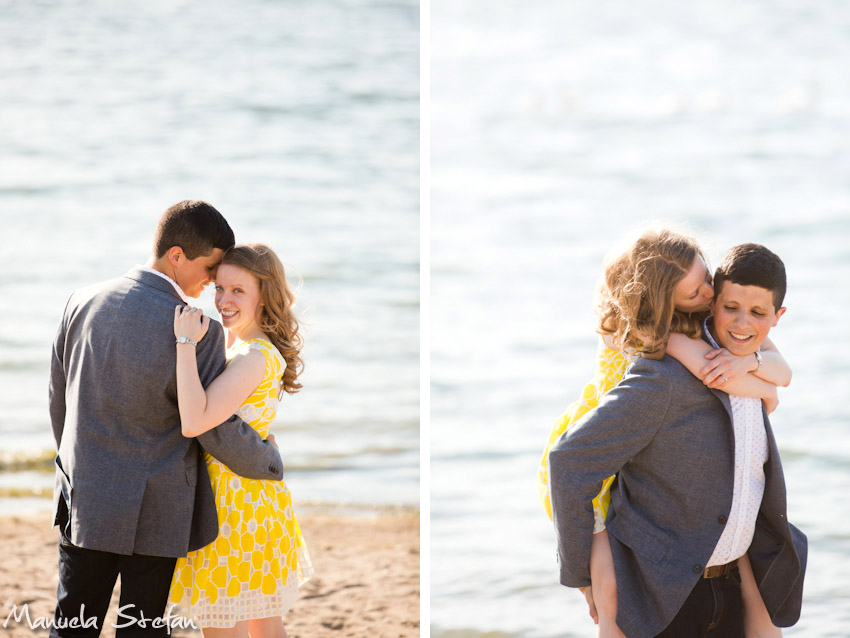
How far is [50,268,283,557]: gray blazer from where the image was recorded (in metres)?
2.71

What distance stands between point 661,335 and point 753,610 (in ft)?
2.56

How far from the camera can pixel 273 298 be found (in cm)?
297

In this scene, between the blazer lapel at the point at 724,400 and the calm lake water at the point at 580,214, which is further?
the calm lake water at the point at 580,214

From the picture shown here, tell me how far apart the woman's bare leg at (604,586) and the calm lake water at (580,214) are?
0.87m

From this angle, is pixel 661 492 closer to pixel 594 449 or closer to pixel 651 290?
pixel 594 449

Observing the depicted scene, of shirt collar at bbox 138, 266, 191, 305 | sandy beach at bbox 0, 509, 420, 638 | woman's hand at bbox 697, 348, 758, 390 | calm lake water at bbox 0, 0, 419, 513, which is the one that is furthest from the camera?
calm lake water at bbox 0, 0, 419, 513

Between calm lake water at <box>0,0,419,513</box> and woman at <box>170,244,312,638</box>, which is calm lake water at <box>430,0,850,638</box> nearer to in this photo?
calm lake water at <box>0,0,419,513</box>

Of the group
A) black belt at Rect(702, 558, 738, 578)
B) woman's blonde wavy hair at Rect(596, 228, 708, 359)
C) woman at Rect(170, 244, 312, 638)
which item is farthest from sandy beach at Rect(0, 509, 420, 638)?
woman's blonde wavy hair at Rect(596, 228, 708, 359)

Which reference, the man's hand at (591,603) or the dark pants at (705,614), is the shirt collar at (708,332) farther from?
the man's hand at (591,603)

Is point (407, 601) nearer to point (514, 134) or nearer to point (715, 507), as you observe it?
point (715, 507)

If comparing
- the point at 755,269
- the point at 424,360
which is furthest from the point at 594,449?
the point at 424,360

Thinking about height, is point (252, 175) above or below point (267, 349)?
above

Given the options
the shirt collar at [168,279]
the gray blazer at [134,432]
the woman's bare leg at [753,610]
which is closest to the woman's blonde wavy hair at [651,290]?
the woman's bare leg at [753,610]

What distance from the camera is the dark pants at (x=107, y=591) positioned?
277cm
